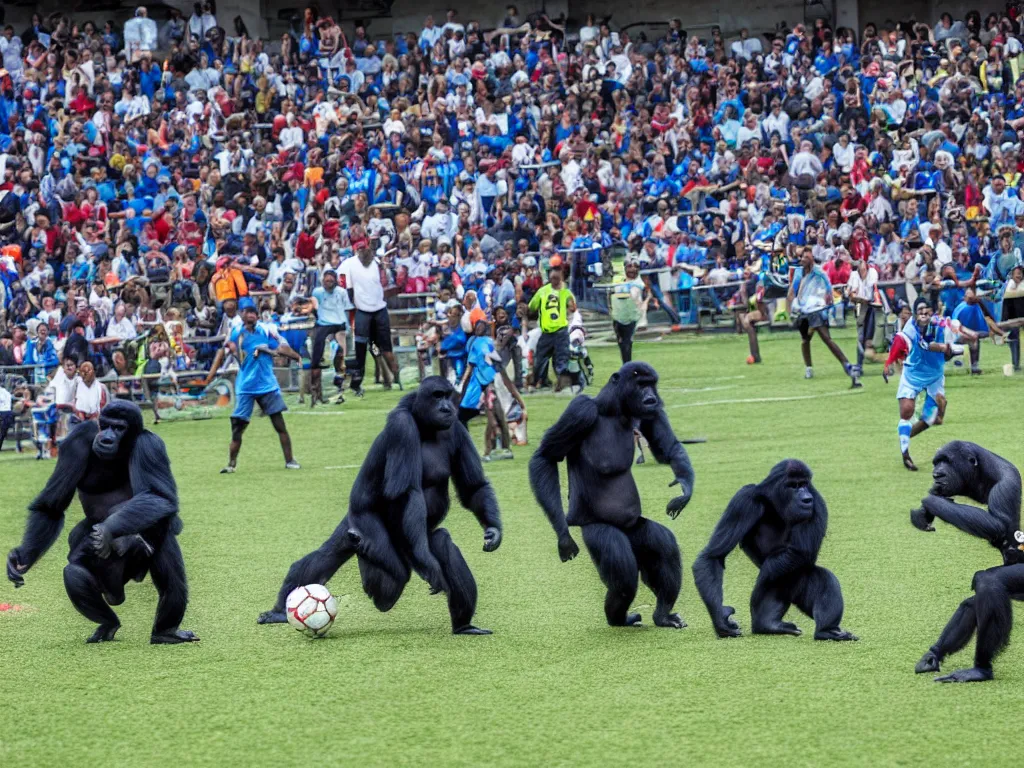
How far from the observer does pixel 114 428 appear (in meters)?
9.97

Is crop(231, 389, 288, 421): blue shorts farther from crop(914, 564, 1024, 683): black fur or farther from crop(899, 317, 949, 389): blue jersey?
crop(914, 564, 1024, 683): black fur

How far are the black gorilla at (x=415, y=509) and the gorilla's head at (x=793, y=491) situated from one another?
5.75 feet

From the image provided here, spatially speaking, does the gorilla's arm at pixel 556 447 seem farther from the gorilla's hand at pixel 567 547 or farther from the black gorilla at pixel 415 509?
the black gorilla at pixel 415 509

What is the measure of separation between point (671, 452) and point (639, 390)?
470 millimetres

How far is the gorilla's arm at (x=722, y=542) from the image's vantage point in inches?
380

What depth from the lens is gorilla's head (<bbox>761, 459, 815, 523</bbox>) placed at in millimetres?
9523

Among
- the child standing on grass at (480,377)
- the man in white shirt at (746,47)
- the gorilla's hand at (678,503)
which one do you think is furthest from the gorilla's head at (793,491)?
the man in white shirt at (746,47)

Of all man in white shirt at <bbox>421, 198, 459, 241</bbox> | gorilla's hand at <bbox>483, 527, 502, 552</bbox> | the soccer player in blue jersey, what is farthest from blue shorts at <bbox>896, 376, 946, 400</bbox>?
man in white shirt at <bbox>421, 198, 459, 241</bbox>

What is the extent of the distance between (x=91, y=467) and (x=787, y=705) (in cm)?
450

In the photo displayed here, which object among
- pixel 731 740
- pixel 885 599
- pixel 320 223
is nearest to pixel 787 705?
pixel 731 740

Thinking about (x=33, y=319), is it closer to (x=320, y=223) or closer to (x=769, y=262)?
(x=320, y=223)

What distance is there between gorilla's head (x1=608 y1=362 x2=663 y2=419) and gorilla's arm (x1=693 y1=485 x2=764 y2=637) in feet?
2.64

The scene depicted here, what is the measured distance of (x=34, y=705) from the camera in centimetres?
890

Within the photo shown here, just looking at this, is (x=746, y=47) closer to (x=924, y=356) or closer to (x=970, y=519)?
(x=924, y=356)
